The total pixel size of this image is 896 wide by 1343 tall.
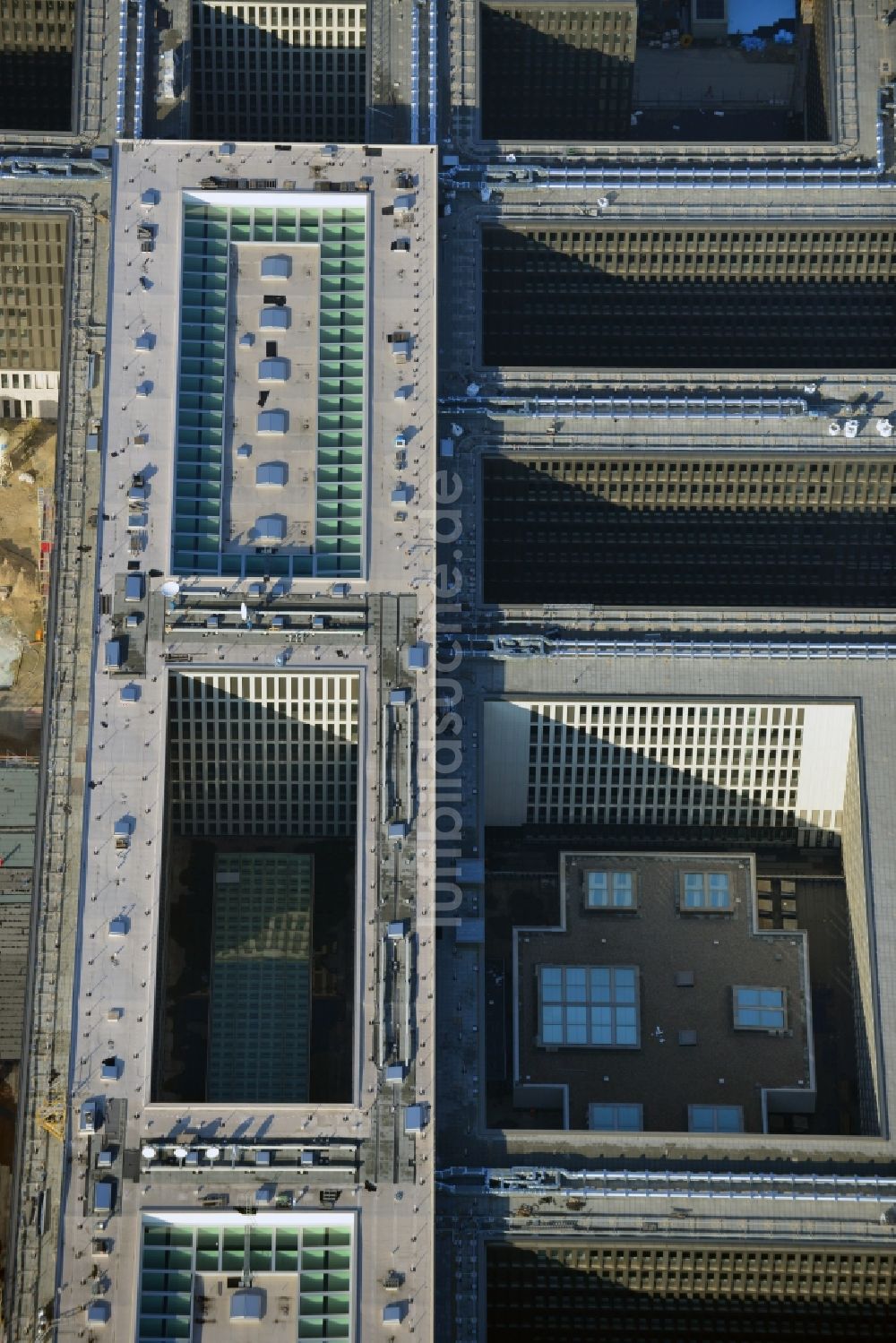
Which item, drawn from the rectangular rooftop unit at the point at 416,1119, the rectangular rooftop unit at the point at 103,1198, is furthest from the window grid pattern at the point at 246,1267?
the rectangular rooftop unit at the point at 416,1119

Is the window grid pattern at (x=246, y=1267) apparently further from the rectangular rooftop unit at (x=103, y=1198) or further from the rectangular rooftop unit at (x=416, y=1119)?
the rectangular rooftop unit at (x=416, y=1119)

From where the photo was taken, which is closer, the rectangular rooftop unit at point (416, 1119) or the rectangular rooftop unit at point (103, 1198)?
the rectangular rooftop unit at point (103, 1198)

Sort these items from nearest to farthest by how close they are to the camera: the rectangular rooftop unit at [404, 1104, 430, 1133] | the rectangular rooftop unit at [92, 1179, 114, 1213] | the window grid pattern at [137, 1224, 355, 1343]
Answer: the rectangular rooftop unit at [92, 1179, 114, 1213] → the window grid pattern at [137, 1224, 355, 1343] → the rectangular rooftop unit at [404, 1104, 430, 1133]

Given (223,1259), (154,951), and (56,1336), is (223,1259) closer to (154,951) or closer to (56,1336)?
(56,1336)

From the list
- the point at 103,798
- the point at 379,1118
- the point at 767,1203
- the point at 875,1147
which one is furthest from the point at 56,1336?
the point at 875,1147

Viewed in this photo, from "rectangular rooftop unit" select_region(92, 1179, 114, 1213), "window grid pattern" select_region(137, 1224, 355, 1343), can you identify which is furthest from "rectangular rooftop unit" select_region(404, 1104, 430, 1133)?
"rectangular rooftop unit" select_region(92, 1179, 114, 1213)

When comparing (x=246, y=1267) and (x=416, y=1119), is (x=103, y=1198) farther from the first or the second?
(x=416, y=1119)

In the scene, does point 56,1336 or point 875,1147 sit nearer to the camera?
point 56,1336

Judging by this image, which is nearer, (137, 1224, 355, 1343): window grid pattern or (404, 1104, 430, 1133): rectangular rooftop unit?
(137, 1224, 355, 1343): window grid pattern

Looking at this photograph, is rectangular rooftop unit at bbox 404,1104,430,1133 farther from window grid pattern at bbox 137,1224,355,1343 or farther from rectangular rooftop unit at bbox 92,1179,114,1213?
rectangular rooftop unit at bbox 92,1179,114,1213
